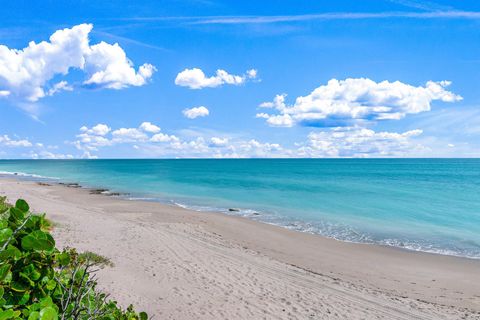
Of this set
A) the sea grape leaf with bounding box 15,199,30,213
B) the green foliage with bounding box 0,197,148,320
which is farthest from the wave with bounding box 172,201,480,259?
the sea grape leaf with bounding box 15,199,30,213

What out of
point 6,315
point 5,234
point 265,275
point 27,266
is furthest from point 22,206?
point 265,275

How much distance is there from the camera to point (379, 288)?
14.0 m

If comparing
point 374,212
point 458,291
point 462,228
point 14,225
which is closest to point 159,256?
point 458,291

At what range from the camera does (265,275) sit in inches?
534

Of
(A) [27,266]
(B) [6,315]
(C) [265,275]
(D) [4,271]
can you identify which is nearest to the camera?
(B) [6,315]

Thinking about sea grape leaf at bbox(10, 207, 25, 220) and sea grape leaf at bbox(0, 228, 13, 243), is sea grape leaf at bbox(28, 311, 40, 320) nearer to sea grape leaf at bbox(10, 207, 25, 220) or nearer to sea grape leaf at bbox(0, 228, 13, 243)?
sea grape leaf at bbox(0, 228, 13, 243)

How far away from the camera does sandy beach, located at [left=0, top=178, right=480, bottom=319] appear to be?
1062 cm

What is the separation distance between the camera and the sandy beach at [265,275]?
418 inches

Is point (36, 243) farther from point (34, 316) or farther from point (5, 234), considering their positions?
point (34, 316)

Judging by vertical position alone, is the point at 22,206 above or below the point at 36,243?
above

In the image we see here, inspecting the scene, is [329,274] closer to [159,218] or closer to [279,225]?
[279,225]

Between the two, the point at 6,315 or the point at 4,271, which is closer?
the point at 6,315

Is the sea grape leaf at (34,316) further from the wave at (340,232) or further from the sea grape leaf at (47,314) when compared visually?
the wave at (340,232)

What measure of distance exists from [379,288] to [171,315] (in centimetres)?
805
